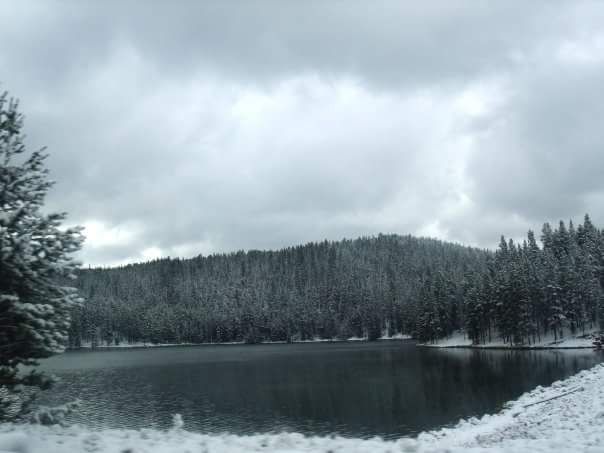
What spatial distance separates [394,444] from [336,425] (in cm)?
2747

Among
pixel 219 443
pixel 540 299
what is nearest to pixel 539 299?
pixel 540 299

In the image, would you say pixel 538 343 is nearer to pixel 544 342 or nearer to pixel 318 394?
pixel 544 342

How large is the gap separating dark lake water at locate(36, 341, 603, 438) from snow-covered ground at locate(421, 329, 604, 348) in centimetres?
1151

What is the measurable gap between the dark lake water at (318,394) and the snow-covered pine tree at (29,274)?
86.6ft

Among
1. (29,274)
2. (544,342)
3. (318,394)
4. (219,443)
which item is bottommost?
(318,394)

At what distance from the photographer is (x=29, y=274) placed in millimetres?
12508

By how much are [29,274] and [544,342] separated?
110m

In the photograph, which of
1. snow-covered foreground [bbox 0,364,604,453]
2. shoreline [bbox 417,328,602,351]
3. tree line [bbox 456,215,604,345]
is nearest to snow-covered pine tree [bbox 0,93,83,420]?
snow-covered foreground [bbox 0,364,604,453]

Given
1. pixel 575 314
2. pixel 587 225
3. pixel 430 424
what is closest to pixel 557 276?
pixel 575 314

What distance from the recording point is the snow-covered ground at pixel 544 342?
308 feet

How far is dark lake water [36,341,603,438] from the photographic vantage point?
40000mm

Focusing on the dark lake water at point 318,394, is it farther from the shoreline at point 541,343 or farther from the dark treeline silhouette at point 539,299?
the dark treeline silhouette at point 539,299

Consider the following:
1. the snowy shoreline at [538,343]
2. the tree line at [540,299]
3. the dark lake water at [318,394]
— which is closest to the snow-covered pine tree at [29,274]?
the dark lake water at [318,394]

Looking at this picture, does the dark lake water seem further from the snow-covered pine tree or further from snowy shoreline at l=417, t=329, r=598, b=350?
the snow-covered pine tree
